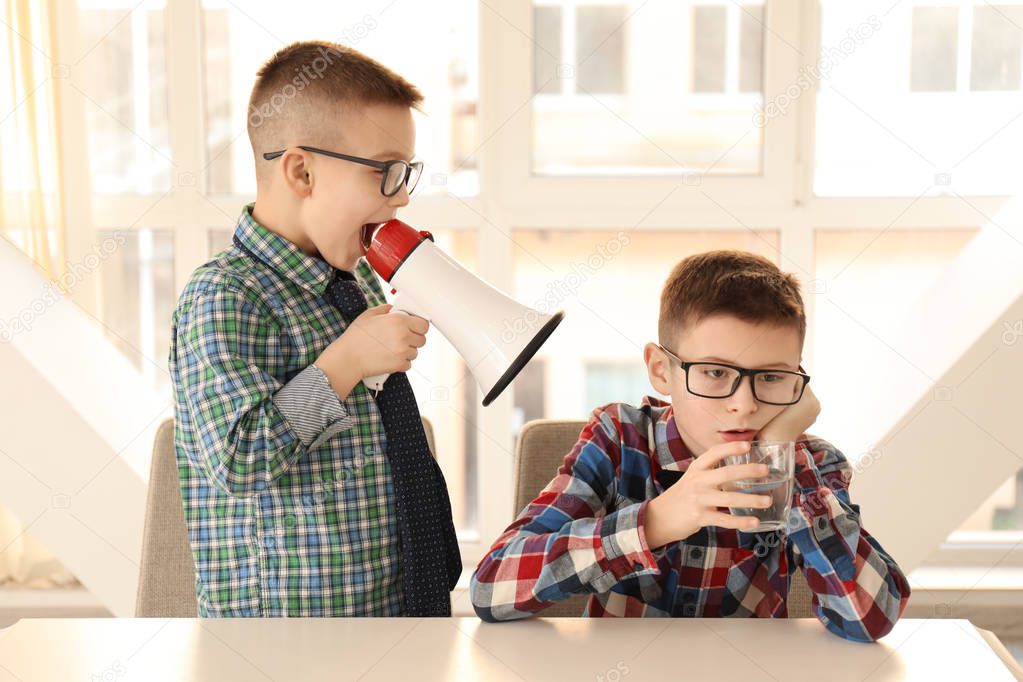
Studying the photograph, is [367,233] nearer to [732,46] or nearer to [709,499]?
[709,499]

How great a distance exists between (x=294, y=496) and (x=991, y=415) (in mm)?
1911

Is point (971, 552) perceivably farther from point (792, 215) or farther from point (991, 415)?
point (792, 215)

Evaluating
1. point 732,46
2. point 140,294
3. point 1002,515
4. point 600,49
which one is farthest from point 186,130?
point 1002,515

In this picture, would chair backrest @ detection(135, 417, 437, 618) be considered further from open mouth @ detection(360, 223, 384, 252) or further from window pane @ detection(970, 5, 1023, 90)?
window pane @ detection(970, 5, 1023, 90)

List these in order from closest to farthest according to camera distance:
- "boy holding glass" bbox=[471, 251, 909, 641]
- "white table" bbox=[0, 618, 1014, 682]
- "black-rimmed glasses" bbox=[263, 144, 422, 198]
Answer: "white table" bbox=[0, 618, 1014, 682] < "boy holding glass" bbox=[471, 251, 909, 641] < "black-rimmed glasses" bbox=[263, 144, 422, 198]

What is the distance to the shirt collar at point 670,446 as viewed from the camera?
4.85 feet

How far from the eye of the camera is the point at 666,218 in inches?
123

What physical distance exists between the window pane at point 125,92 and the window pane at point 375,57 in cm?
15

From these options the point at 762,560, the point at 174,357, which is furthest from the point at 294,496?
the point at 762,560

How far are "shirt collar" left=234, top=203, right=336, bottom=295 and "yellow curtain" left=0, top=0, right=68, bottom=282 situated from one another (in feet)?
5.61

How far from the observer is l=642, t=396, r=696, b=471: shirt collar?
1478 millimetres

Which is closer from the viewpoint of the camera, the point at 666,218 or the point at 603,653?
the point at 603,653

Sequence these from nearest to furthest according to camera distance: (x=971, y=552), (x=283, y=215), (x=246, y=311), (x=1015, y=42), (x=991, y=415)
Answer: (x=246, y=311), (x=283, y=215), (x=991, y=415), (x=1015, y=42), (x=971, y=552)

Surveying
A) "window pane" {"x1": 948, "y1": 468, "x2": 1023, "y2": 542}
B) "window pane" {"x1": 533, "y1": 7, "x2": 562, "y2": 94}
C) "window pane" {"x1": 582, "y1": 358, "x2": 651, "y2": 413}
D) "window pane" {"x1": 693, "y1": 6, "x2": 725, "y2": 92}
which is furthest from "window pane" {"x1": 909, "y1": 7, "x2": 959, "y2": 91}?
"window pane" {"x1": 948, "y1": 468, "x2": 1023, "y2": 542}
